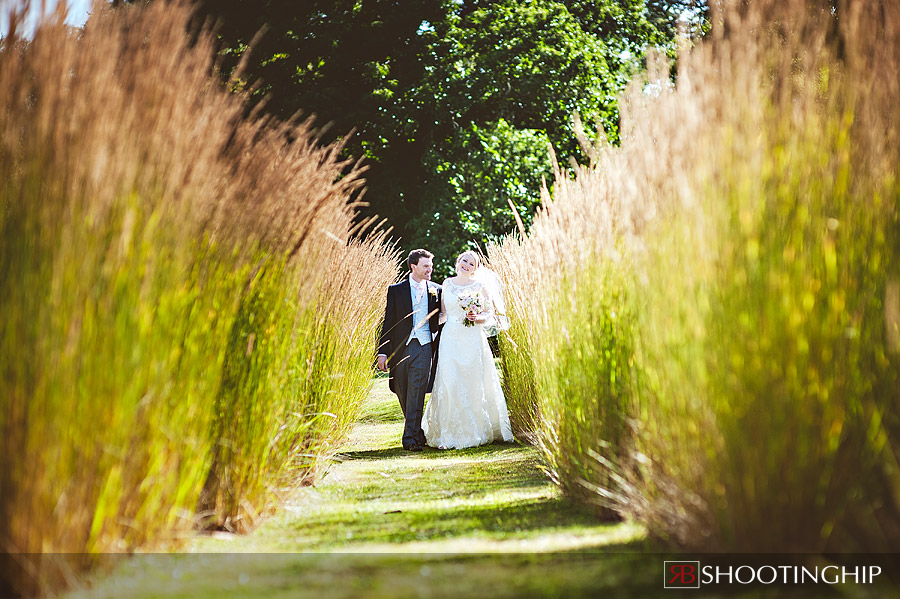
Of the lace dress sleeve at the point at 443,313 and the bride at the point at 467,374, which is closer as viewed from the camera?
the bride at the point at 467,374

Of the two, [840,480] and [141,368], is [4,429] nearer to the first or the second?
[141,368]

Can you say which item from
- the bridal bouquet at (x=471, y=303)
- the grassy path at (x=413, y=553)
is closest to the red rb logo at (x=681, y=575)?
the grassy path at (x=413, y=553)

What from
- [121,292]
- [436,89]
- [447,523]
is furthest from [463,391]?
[436,89]

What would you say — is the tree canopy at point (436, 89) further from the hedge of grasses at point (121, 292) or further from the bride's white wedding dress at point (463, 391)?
the hedge of grasses at point (121, 292)

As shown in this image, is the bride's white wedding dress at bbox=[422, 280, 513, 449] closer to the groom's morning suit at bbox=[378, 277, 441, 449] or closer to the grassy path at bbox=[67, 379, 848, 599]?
the groom's morning suit at bbox=[378, 277, 441, 449]

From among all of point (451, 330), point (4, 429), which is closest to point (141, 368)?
point (4, 429)

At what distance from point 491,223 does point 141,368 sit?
11.4 m

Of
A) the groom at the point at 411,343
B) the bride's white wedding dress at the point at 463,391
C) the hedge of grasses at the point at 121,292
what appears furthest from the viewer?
the bride's white wedding dress at the point at 463,391

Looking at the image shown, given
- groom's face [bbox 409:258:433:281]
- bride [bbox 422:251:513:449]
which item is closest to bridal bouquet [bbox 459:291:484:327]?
bride [bbox 422:251:513:449]

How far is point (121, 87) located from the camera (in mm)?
2420

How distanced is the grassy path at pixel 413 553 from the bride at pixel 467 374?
94.4 inches

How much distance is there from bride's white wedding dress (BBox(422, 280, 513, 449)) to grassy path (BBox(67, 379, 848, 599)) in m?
2.39

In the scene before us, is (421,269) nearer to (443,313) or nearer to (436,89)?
(443,313)

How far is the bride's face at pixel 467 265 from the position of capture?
23.4 feet
